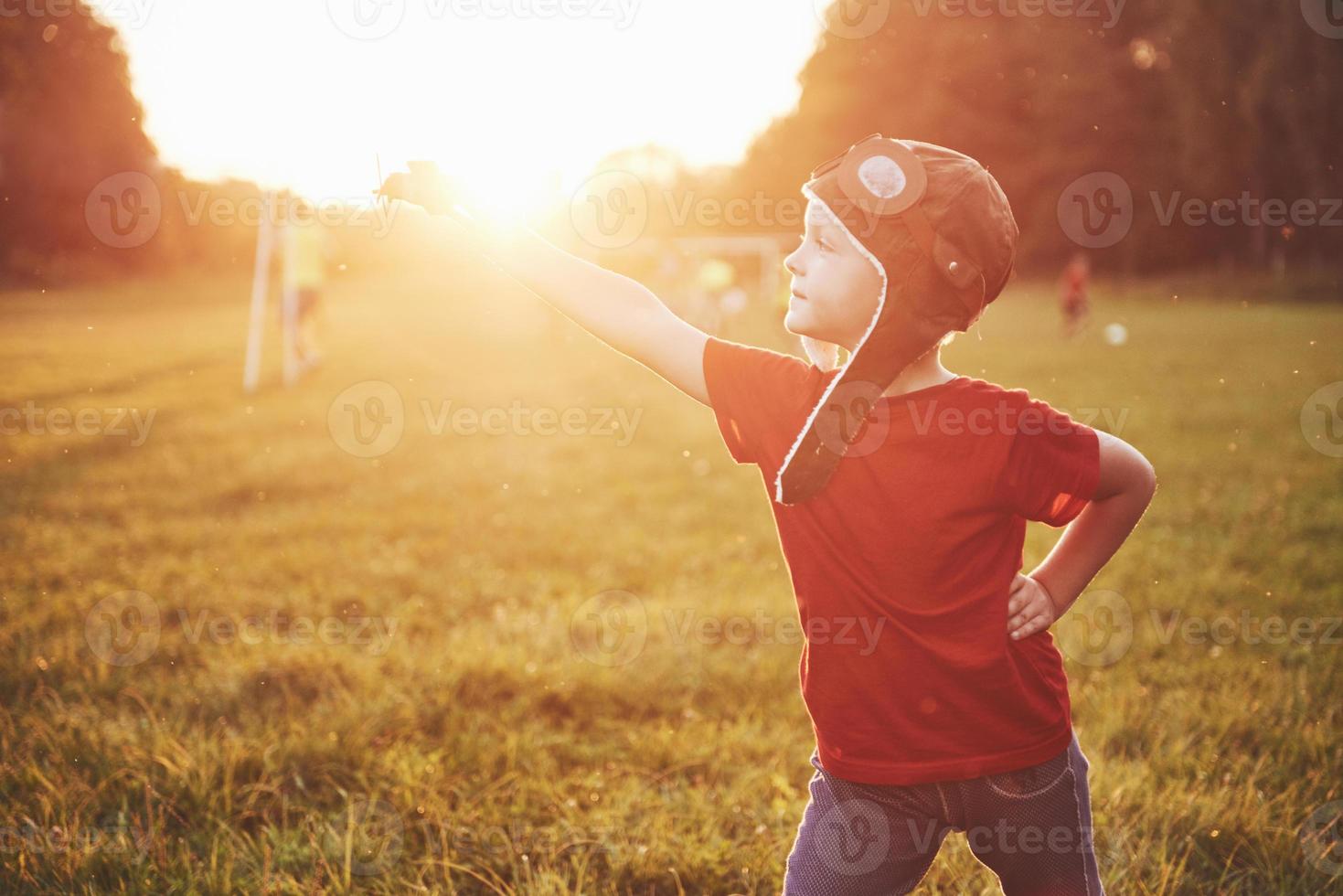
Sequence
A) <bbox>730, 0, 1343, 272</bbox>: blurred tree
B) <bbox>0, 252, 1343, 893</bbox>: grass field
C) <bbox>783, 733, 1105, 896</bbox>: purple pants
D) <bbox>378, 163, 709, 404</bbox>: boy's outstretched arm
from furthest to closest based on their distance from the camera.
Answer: <bbox>730, 0, 1343, 272</bbox>: blurred tree
<bbox>0, 252, 1343, 893</bbox>: grass field
<bbox>378, 163, 709, 404</bbox>: boy's outstretched arm
<bbox>783, 733, 1105, 896</bbox>: purple pants

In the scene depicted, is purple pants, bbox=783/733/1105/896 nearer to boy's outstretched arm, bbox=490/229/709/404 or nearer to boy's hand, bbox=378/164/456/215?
boy's outstretched arm, bbox=490/229/709/404

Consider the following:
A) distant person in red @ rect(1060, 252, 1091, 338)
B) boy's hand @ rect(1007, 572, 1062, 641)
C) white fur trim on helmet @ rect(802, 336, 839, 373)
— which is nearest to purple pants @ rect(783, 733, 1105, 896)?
boy's hand @ rect(1007, 572, 1062, 641)

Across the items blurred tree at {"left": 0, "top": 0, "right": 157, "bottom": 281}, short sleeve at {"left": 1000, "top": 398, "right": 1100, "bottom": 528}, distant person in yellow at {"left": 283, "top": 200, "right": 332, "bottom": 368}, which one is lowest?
short sleeve at {"left": 1000, "top": 398, "right": 1100, "bottom": 528}

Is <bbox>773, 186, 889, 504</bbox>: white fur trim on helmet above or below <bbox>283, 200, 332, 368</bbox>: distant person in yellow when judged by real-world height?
below

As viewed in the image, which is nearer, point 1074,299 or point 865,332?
point 865,332

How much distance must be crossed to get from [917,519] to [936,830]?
0.58 m

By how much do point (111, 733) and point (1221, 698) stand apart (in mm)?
→ 3603

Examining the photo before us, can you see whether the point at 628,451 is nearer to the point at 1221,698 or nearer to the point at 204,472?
the point at 204,472

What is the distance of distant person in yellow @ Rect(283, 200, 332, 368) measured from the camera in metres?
11.2

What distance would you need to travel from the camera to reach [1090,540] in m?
1.71

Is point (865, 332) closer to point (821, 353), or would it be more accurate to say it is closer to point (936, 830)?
point (821, 353)

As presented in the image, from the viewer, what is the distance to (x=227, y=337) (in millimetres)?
16250

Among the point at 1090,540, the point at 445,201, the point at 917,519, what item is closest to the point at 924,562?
the point at 917,519

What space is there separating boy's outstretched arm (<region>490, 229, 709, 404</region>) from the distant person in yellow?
9909 millimetres
